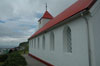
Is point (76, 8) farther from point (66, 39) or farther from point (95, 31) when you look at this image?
point (95, 31)

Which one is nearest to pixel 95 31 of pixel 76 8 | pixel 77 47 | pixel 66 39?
pixel 77 47

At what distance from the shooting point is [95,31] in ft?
16.8

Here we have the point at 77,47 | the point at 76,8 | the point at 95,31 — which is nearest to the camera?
the point at 95,31

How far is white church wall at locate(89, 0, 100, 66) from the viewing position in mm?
4895

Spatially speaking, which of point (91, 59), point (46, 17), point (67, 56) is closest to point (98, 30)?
point (91, 59)

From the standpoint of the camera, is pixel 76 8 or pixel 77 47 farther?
pixel 76 8

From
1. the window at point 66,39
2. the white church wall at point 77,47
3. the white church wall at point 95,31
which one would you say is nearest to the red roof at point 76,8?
the white church wall at point 95,31

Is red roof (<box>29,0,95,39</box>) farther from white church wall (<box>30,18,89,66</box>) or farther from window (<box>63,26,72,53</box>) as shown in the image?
window (<box>63,26,72,53</box>)

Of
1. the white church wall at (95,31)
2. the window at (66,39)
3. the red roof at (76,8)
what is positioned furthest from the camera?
the window at (66,39)

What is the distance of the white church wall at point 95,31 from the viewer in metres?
4.89

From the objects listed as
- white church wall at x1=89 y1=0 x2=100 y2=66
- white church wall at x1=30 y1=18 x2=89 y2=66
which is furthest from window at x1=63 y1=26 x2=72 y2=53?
white church wall at x1=89 y1=0 x2=100 y2=66

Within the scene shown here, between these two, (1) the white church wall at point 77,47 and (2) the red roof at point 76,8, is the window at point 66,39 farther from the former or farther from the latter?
(2) the red roof at point 76,8

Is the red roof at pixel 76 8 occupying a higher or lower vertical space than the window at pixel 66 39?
higher

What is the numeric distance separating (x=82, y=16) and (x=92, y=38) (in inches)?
53.8
